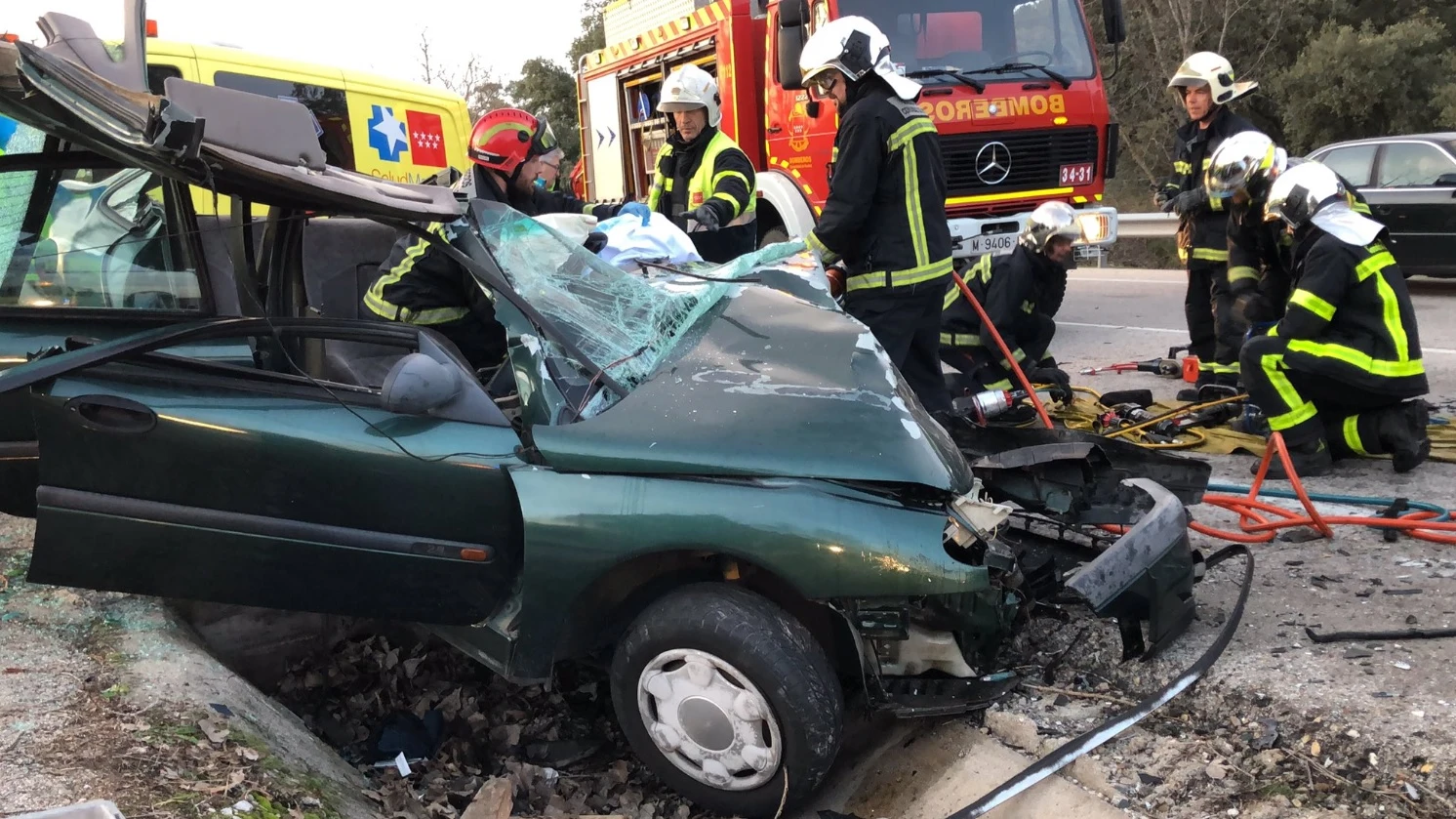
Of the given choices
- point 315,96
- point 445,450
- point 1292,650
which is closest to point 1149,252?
point 315,96

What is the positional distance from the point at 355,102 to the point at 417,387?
5.01m

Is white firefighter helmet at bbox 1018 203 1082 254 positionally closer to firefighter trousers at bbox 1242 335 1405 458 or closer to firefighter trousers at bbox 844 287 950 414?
firefighter trousers at bbox 1242 335 1405 458

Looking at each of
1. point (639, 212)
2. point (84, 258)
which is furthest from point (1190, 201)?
point (84, 258)

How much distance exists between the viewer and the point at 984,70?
7.20m

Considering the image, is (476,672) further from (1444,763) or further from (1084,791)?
(1444,763)

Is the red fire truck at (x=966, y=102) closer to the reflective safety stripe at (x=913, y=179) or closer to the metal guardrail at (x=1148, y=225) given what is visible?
the reflective safety stripe at (x=913, y=179)

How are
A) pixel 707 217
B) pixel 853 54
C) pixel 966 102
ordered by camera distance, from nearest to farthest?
1. pixel 853 54
2. pixel 707 217
3. pixel 966 102

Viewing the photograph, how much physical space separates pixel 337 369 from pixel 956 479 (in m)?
1.74

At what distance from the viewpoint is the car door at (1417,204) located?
9219 millimetres

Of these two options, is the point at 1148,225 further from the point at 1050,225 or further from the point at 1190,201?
the point at 1050,225

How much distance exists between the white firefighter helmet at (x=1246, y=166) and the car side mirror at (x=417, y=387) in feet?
14.3

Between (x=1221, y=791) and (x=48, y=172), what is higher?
(x=48, y=172)

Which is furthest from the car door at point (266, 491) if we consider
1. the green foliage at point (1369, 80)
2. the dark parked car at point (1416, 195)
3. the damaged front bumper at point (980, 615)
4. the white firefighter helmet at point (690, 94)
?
the green foliage at point (1369, 80)

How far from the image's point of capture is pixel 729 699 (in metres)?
2.37
